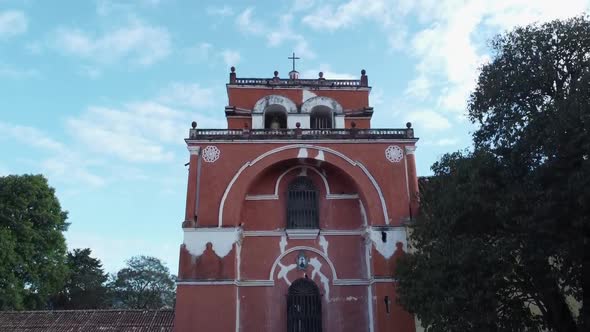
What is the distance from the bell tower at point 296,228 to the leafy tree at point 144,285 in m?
22.5

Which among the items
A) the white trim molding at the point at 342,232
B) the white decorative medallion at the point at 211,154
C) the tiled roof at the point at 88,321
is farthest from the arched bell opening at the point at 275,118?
the tiled roof at the point at 88,321

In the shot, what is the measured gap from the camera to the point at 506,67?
40.0ft

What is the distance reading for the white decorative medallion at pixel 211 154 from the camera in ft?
56.7

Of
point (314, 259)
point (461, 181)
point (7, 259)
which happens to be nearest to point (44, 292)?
point (7, 259)

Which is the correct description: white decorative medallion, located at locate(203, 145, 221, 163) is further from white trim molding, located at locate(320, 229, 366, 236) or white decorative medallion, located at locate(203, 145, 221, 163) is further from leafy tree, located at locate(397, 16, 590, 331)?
leafy tree, located at locate(397, 16, 590, 331)

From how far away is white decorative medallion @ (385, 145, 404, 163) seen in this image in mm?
17531

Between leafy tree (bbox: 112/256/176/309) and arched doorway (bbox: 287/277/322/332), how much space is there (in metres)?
22.7

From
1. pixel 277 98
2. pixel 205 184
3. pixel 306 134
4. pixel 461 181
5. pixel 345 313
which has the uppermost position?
pixel 277 98

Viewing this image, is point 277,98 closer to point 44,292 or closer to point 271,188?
point 271,188

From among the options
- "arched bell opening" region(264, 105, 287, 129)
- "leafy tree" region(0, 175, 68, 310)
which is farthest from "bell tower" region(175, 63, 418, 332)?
"leafy tree" region(0, 175, 68, 310)

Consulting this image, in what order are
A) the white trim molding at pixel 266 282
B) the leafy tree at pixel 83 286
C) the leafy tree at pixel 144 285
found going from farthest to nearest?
the leafy tree at pixel 144 285, the leafy tree at pixel 83 286, the white trim molding at pixel 266 282

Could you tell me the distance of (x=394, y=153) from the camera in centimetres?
1759

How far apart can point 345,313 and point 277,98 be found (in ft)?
25.2

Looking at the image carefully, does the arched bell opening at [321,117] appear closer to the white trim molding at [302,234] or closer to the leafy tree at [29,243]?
the white trim molding at [302,234]
